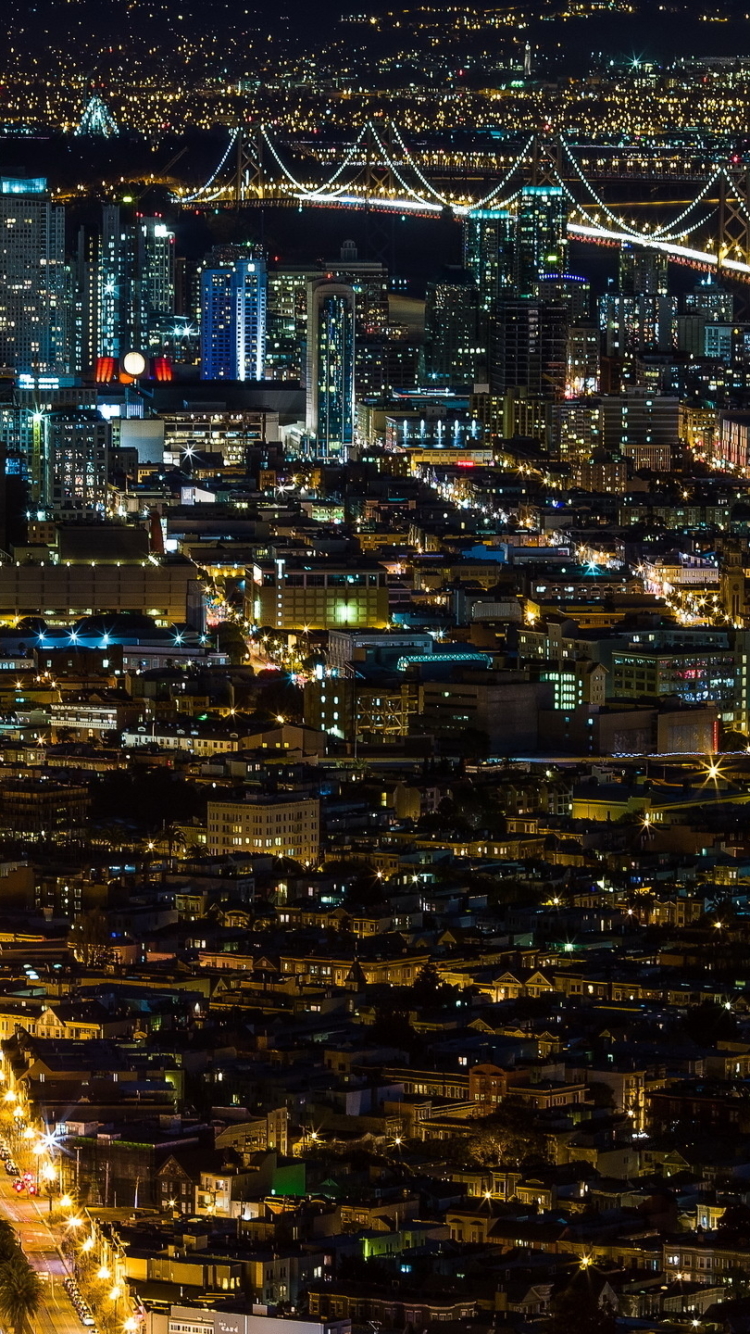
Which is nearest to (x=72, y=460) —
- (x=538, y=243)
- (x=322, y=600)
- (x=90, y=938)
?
(x=322, y=600)

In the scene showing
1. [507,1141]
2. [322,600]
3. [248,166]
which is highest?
[248,166]

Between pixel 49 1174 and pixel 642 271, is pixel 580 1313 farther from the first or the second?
pixel 642 271

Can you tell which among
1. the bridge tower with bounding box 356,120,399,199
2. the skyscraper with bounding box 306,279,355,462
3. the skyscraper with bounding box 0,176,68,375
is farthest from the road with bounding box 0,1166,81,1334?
the bridge tower with bounding box 356,120,399,199

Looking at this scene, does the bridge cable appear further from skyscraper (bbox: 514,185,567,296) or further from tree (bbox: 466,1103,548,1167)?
tree (bbox: 466,1103,548,1167)

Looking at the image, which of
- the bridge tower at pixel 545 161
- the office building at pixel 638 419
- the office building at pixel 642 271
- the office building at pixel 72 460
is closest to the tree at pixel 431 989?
the office building at pixel 72 460

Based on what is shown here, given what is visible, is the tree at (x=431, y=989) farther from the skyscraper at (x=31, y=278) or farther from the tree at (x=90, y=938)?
the skyscraper at (x=31, y=278)

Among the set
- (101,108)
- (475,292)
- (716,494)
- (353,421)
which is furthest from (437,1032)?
(101,108)
